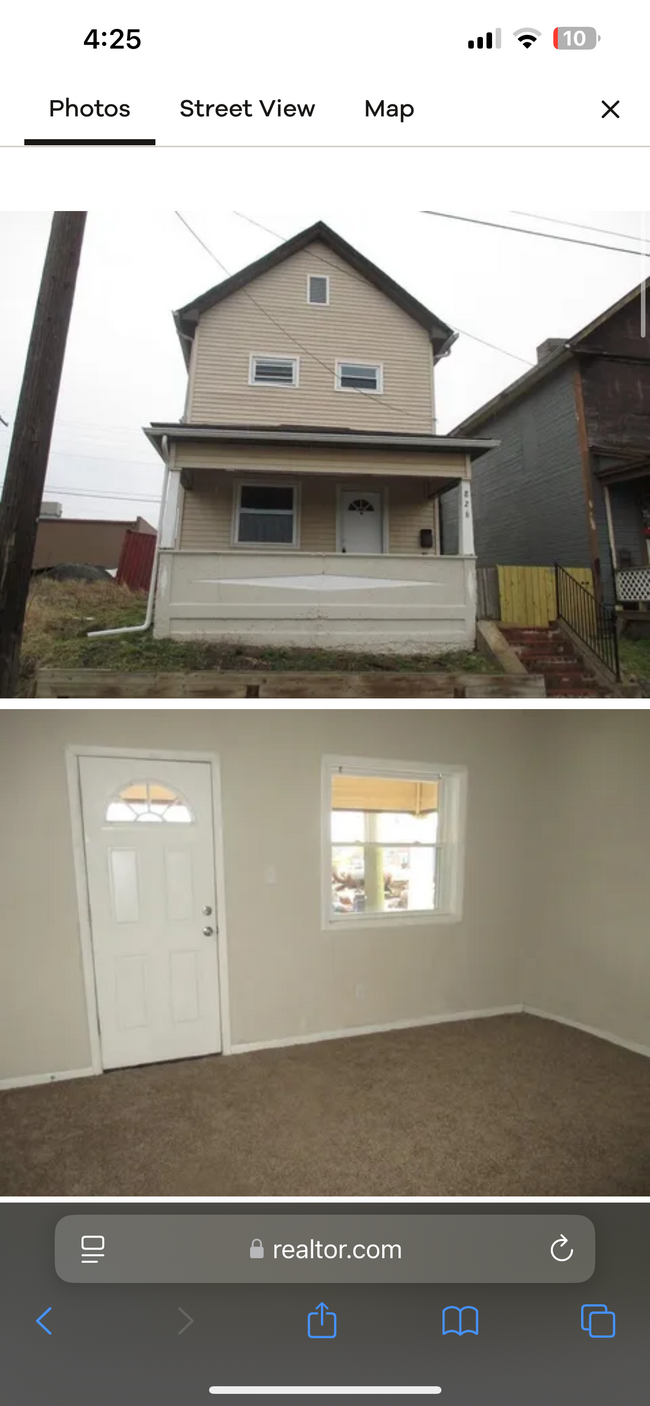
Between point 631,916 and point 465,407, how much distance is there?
5.20ft

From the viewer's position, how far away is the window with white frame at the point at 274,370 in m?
1.84

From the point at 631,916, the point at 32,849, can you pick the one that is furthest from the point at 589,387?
the point at 32,849

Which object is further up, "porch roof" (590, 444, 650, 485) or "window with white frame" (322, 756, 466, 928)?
"porch roof" (590, 444, 650, 485)

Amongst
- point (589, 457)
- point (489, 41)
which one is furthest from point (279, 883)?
point (489, 41)

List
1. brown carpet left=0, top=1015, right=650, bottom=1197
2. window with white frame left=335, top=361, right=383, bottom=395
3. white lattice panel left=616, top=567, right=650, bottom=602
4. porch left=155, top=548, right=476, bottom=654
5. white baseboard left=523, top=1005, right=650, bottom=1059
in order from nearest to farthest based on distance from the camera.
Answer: brown carpet left=0, top=1015, right=650, bottom=1197
porch left=155, top=548, right=476, bottom=654
white lattice panel left=616, top=567, right=650, bottom=602
white baseboard left=523, top=1005, right=650, bottom=1059
window with white frame left=335, top=361, right=383, bottom=395

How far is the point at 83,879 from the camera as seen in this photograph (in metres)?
1.83

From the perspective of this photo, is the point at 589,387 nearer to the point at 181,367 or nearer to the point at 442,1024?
the point at 181,367

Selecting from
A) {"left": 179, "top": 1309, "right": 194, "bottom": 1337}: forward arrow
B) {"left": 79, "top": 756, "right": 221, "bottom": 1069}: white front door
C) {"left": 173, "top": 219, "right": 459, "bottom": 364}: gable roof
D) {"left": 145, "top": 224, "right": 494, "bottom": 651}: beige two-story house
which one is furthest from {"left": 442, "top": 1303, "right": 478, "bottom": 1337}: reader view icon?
{"left": 173, "top": 219, "right": 459, "bottom": 364}: gable roof

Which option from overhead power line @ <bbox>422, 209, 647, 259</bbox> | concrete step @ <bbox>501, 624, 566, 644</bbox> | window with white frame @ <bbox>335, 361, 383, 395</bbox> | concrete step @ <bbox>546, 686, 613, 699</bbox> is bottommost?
concrete step @ <bbox>546, 686, 613, 699</bbox>

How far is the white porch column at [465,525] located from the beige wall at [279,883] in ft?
2.03

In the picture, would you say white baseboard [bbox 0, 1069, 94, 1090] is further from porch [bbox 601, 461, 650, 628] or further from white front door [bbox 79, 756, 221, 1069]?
porch [bbox 601, 461, 650, 628]

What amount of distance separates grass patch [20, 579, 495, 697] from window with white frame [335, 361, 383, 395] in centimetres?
130

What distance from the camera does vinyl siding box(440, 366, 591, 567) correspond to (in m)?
1.66

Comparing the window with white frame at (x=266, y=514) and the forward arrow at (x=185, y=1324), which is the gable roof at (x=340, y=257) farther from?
the forward arrow at (x=185, y=1324)
